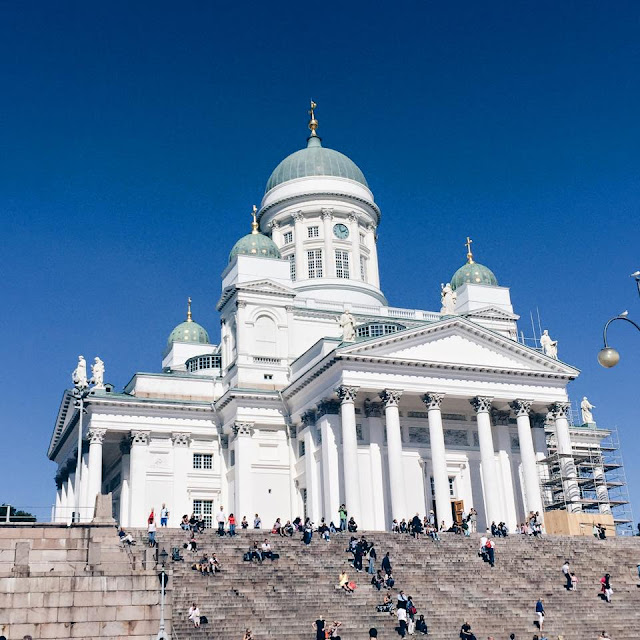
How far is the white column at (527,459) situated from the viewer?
49.9 metres

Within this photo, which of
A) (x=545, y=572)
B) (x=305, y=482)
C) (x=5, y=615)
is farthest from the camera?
(x=305, y=482)

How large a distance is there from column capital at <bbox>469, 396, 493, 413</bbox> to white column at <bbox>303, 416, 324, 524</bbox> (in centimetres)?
895

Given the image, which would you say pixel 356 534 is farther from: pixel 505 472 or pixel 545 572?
pixel 505 472

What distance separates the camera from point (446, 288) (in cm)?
5522

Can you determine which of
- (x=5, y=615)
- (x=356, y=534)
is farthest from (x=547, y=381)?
(x=5, y=615)

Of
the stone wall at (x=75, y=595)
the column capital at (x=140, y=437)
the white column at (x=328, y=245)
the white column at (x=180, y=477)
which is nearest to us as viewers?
the stone wall at (x=75, y=595)

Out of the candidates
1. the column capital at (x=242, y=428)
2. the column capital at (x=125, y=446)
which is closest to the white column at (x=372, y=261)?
the column capital at (x=242, y=428)

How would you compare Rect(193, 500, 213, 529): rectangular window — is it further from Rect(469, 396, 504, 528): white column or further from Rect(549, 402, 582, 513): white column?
Rect(549, 402, 582, 513): white column

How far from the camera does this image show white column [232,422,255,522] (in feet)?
172

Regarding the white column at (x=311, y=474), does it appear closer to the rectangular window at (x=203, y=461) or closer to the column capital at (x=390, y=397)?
the column capital at (x=390, y=397)

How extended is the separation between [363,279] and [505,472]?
19.6 meters

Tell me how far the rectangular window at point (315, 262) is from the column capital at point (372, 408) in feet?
55.2

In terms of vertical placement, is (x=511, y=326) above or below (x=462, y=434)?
above

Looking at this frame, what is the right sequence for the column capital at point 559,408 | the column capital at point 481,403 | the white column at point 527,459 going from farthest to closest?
1. the column capital at point 559,408
2. the column capital at point 481,403
3. the white column at point 527,459
